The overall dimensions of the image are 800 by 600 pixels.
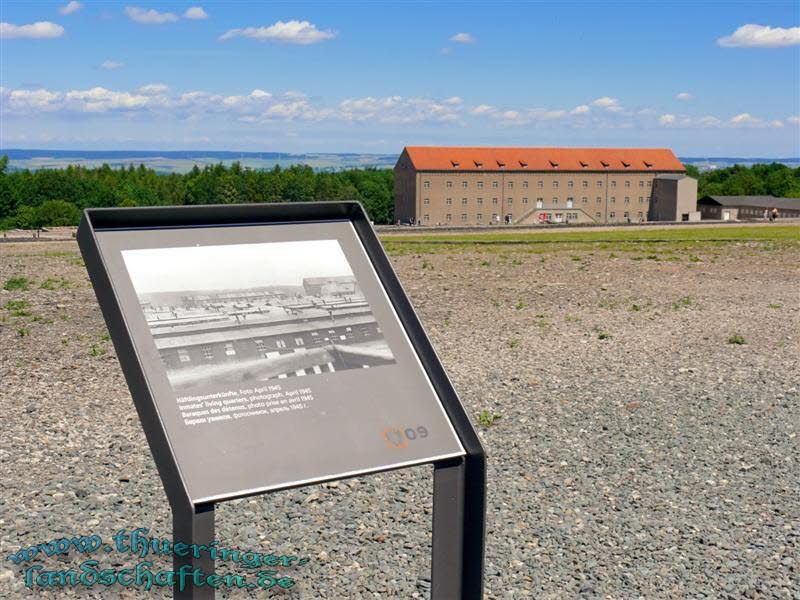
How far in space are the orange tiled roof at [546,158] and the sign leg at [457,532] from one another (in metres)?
106

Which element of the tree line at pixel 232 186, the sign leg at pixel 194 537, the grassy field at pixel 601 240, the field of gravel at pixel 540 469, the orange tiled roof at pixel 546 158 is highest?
the orange tiled roof at pixel 546 158

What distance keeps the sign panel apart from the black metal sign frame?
1.5 inches

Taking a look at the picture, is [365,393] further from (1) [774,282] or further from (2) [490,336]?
(1) [774,282]

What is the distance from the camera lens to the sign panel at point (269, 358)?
4.08 metres

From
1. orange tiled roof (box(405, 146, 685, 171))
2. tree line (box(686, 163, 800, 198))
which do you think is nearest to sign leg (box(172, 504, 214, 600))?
orange tiled roof (box(405, 146, 685, 171))

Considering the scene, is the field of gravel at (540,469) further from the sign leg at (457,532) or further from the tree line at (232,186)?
the tree line at (232,186)

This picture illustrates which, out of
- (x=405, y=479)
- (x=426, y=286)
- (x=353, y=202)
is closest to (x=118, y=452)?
(x=405, y=479)

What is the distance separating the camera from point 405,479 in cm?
834

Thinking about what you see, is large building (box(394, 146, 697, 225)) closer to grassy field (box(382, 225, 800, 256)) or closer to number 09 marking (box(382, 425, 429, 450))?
grassy field (box(382, 225, 800, 256))

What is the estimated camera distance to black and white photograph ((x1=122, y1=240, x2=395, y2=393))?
4.29 meters

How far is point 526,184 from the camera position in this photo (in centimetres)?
11306

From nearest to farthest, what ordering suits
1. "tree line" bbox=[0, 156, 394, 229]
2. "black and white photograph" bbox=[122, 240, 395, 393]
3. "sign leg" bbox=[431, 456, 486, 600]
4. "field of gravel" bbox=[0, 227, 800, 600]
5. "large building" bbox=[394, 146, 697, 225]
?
"black and white photograph" bbox=[122, 240, 395, 393] < "sign leg" bbox=[431, 456, 486, 600] < "field of gravel" bbox=[0, 227, 800, 600] < "tree line" bbox=[0, 156, 394, 229] < "large building" bbox=[394, 146, 697, 225]

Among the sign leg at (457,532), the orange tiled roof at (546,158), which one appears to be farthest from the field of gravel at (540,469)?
the orange tiled roof at (546,158)

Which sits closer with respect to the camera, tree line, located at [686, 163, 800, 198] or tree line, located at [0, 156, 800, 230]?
tree line, located at [0, 156, 800, 230]
